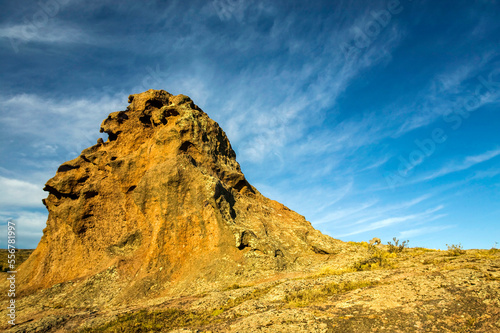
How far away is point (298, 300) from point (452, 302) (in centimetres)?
546

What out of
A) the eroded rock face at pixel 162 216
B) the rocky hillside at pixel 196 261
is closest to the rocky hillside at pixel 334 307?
the rocky hillside at pixel 196 261

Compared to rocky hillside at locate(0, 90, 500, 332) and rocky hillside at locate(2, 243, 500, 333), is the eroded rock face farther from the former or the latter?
rocky hillside at locate(2, 243, 500, 333)

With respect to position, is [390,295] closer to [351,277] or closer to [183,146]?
[351,277]

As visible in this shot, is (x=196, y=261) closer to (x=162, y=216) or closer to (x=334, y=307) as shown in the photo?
(x=162, y=216)

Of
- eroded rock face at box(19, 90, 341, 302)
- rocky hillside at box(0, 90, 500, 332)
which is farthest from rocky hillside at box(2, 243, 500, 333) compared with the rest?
eroded rock face at box(19, 90, 341, 302)

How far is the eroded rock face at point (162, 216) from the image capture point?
19828 millimetres

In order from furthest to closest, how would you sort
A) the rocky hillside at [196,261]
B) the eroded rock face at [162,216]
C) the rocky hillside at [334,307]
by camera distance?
the eroded rock face at [162,216] → the rocky hillside at [196,261] → the rocky hillside at [334,307]

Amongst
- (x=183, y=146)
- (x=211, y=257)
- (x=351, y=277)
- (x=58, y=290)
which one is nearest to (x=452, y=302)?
(x=351, y=277)

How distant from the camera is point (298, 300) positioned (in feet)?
40.0

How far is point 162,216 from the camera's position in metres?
21.8

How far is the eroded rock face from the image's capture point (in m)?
19.8

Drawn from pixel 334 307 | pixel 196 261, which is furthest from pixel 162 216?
pixel 334 307

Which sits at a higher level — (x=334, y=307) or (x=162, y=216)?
(x=162, y=216)

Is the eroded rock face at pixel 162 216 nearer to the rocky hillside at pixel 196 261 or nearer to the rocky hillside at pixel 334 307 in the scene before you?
the rocky hillside at pixel 196 261
